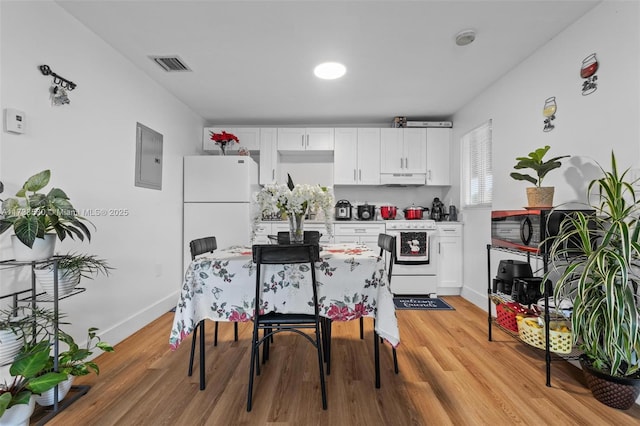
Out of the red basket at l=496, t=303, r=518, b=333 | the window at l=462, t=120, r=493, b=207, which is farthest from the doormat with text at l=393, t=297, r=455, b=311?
the window at l=462, t=120, r=493, b=207

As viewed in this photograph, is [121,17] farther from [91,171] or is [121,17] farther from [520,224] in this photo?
[520,224]

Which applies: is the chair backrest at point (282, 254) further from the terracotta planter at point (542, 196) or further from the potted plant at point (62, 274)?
the terracotta planter at point (542, 196)

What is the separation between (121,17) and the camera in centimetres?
216

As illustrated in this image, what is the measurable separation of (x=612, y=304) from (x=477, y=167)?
250 centimetres

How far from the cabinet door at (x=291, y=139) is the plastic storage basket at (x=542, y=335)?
10.7 ft

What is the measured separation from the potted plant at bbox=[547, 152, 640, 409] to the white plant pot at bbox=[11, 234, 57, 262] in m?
2.75

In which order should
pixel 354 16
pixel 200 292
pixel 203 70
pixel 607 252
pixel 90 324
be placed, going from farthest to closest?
pixel 203 70, pixel 90 324, pixel 354 16, pixel 200 292, pixel 607 252

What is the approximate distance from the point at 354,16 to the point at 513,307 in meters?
2.46

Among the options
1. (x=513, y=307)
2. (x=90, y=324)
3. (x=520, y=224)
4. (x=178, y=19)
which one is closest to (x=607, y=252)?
(x=520, y=224)

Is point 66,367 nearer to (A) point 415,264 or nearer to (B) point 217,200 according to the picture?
(B) point 217,200

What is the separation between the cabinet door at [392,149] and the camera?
4.32 m

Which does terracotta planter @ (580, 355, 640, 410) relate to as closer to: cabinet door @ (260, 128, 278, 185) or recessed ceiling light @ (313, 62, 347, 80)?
recessed ceiling light @ (313, 62, 347, 80)

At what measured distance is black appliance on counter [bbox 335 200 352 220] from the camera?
438cm

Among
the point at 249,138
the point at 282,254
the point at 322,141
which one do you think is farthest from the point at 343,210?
the point at 282,254
